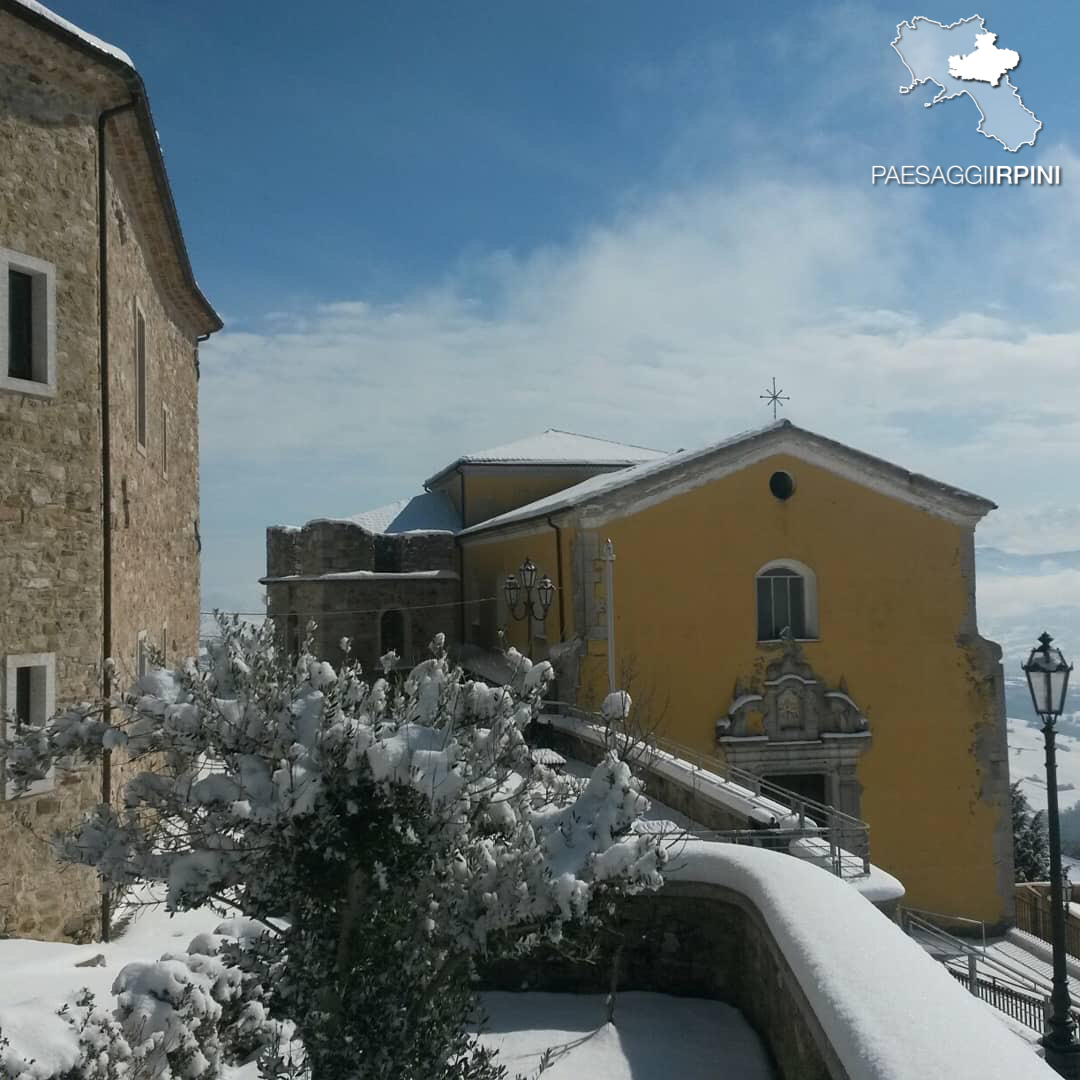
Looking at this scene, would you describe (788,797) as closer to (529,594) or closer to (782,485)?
(529,594)

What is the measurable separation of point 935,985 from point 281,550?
21620mm

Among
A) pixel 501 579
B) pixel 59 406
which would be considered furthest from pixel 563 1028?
pixel 501 579

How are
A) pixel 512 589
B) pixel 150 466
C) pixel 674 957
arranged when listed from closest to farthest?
1. pixel 674 957
2. pixel 150 466
3. pixel 512 589

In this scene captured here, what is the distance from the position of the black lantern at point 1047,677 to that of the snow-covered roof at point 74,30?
29.0 ft

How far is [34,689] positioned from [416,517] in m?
19.3

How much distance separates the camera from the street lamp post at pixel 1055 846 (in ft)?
22.7

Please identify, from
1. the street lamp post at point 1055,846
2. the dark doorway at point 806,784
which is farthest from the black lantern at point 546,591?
the street lamp post at point 1055,846

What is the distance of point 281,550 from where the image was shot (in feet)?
79.8

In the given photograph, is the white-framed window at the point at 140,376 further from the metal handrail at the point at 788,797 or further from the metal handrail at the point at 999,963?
the metal handrail at the point at 999,963

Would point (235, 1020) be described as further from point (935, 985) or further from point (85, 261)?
point (85, 261)

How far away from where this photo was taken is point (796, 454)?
17734mm

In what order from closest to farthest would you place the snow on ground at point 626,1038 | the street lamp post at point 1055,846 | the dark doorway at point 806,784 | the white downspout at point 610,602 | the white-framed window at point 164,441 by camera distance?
the snow on ground at point 626,1038 < the street lamp post at point 1055,846 < the white-framed window at point 164,441 < the white downspout at point 610,602 < the dark doorway at point 806,784

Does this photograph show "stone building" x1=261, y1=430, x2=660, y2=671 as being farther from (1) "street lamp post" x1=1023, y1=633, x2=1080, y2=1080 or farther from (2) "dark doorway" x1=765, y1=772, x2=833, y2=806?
(1) "street lamp post" x1=1023, y1=633, x2=1080, y2=1080

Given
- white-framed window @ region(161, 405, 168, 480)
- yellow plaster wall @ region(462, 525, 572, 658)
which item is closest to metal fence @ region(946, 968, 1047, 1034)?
yellow plaster wall @ region(462, 525, 572, 658)
